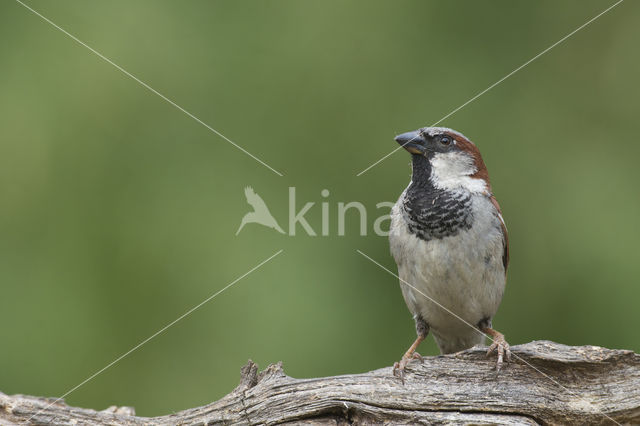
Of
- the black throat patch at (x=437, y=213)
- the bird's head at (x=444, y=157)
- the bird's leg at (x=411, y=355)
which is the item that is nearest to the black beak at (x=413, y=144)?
the bird's head at (x=444, y=157)

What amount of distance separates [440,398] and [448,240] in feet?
2.88

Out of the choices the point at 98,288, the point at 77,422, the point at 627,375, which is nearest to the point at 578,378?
the point at 627,375

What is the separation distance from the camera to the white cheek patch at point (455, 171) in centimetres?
423

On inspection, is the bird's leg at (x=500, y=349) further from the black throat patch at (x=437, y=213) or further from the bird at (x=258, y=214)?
the bird at (x=258, y=214)

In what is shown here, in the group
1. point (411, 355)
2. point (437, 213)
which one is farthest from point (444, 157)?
point (411, 355)

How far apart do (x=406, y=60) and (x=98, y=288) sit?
2.84 m

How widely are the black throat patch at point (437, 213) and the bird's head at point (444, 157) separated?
0.15 metres

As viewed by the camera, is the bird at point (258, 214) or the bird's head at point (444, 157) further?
the bird at point (258, 214)

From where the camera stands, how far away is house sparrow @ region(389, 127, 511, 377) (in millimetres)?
4020

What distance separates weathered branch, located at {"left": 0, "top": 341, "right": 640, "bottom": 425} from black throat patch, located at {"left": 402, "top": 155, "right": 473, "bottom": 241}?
0.75 m

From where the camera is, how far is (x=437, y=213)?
4.05 meters

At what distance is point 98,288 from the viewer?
5332 millimetres

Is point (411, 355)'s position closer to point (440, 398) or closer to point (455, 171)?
point (440, 398)

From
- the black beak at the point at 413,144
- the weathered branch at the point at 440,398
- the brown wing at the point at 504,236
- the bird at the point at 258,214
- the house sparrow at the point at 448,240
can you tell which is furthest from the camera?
the bird at the point at 258,214
